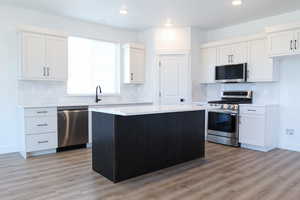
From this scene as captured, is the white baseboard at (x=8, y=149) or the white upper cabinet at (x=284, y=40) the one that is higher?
the white upper cabinet at (x=284, y=40)

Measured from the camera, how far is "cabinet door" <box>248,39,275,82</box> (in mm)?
4570

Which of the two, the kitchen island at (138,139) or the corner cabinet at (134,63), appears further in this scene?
the corner cabinet at (134,63)

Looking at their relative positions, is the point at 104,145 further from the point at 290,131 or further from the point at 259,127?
the point at 290,131

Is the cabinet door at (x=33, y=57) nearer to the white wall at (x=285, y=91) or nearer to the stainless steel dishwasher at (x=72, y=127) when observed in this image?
the stainless steel dishwasher at (x=72, y=127)

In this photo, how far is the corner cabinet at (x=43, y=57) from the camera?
412cm

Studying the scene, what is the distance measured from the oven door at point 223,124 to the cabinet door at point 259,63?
0.93 m

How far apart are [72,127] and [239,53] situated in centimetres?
395

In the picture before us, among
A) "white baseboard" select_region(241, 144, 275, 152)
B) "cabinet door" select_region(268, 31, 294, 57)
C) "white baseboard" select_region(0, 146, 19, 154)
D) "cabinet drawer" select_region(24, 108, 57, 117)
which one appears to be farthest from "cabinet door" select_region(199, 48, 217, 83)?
"white baseboard" select_region(0, 146, 19, 154)

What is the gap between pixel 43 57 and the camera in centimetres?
430

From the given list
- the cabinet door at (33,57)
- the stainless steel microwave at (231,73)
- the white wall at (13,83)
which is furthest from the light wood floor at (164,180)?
the stainless steel microwave at (231,73)

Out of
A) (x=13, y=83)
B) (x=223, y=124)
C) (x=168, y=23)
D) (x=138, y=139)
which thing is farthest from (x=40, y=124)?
(x=223, y=124)

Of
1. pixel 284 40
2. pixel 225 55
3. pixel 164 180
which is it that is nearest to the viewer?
pixel 164 180

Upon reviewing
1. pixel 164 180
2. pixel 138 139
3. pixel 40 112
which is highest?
pixel 40 112

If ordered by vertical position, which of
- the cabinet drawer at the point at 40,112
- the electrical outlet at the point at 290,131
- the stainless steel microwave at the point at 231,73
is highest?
the stainless steel microwave at the point at 231,73
